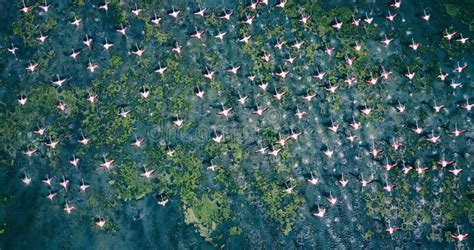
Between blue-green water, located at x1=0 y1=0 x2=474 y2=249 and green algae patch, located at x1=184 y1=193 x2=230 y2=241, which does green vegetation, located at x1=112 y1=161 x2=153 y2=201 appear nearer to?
blue-green water, located at x1=0 y1=0 x2=474 y2=249

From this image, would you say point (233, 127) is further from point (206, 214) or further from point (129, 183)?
point (129, 183)

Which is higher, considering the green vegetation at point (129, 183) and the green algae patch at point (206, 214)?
the green vegetation at point (129, 183)

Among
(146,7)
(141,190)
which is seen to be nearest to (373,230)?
(141,190)

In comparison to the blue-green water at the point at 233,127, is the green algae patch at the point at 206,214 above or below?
below

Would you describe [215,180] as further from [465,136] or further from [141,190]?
[465,136]

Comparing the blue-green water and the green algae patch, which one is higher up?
the blue-green water

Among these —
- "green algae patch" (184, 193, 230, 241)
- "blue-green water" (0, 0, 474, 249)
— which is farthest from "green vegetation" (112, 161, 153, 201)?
"green algae patch" (184, 193, 230, 241)

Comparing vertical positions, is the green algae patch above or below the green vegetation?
below

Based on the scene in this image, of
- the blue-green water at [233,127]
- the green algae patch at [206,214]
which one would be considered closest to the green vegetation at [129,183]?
the blue-green water at [233,127]

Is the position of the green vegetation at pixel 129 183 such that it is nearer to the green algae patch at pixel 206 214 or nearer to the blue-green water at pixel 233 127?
the blue-green water at pixel 233 127

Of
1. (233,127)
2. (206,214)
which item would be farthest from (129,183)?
(233,127)
